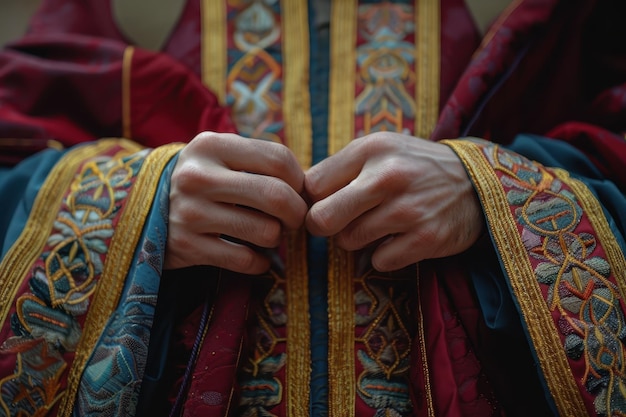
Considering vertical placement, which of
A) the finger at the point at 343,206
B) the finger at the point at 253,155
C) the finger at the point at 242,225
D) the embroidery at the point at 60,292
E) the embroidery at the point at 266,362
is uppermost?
the finger at the point at 253,155

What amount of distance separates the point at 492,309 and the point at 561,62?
1.25 ft

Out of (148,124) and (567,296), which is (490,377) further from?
(148,124)

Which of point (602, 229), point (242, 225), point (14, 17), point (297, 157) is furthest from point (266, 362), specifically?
point (14, 17)

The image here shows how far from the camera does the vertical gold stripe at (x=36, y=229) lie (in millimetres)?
588

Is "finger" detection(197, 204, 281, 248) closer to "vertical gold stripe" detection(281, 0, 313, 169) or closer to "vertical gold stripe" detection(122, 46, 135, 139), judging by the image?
"vertical gold stripe" detection(281, 0, 313, 169)

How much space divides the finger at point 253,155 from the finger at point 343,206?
0.05m

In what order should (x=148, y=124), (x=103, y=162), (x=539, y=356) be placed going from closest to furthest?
(x=539, y=356), (x=103, y=162), (x=148, y=124)

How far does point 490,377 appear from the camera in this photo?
1.88ft

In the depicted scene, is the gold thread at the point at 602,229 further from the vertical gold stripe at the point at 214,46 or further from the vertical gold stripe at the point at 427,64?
the vertical gold stripe at the point at 214,46

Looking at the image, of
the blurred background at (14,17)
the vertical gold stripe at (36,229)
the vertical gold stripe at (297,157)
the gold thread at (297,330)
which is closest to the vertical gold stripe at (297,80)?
the vertical gold stripe at (297,157)

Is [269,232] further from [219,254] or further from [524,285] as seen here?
[524,285]

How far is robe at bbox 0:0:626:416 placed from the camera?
56 centimetres

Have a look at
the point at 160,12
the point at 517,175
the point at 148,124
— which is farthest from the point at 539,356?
the point at 160,12

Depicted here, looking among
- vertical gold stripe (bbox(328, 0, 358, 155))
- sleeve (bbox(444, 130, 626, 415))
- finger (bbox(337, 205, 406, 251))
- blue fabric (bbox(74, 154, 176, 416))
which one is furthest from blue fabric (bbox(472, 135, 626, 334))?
blue fabric (bbox(74, 154, 176, 416))
